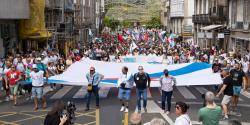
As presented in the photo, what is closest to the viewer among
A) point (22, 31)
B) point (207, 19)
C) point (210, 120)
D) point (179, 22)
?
point (210, 120)

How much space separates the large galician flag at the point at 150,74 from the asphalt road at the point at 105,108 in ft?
2.10

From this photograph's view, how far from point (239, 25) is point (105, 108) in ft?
87.2

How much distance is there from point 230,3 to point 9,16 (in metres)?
22.2

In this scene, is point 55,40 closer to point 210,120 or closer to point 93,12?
point 210,120

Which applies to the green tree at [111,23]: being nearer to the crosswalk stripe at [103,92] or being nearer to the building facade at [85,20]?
the building facade at [85,20]

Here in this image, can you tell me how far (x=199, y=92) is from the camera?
20.8 meters

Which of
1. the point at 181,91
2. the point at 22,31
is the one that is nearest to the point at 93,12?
the point at 22,31

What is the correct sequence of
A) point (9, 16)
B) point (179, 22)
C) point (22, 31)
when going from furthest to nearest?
point (179, 22)
point (22, 31)
point (9, 16)

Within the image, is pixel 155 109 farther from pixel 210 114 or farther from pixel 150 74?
pixel 210 114

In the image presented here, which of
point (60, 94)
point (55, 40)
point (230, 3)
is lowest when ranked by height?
point (60, 94)

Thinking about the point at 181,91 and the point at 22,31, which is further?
the point at 22,31

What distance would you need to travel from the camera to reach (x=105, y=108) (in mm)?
16766

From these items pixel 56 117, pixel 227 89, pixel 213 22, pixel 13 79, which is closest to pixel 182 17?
pixel 213 22

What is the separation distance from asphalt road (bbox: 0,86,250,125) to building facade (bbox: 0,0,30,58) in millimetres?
10322
